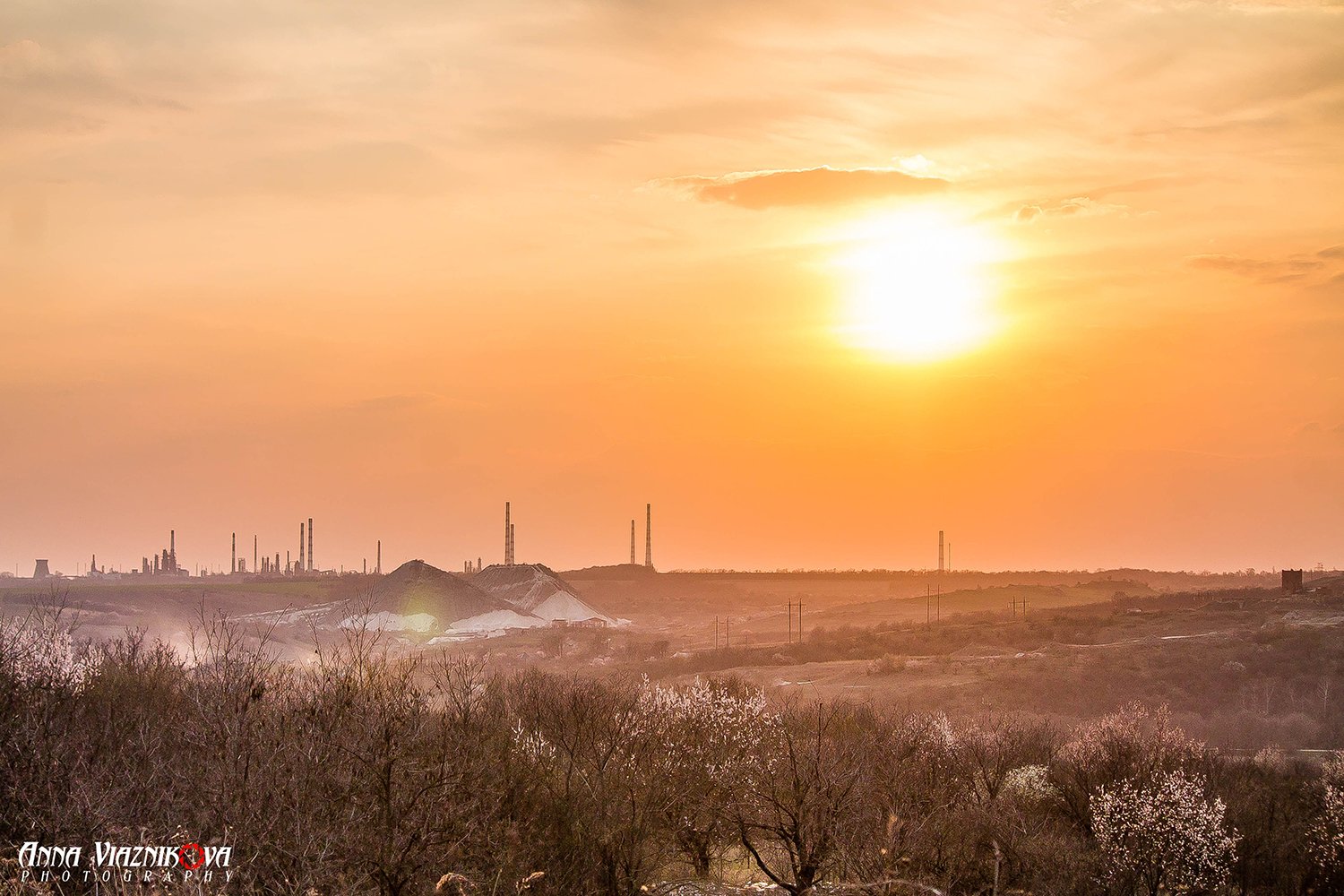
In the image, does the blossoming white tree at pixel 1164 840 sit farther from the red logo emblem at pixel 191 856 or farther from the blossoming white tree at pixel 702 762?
the red logo emblem at pixel 191 856

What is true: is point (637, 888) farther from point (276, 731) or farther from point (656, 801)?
point (276, 731)

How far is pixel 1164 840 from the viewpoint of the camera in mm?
43000

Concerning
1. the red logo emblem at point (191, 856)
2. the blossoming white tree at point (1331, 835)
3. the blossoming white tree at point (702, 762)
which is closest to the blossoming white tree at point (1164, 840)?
the blossoming white tree at point (1331, 835)

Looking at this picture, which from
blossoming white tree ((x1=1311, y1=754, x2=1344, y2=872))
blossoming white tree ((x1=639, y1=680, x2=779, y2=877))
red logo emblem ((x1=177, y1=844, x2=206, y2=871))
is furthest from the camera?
blossoming white tree ((x1=1311, y1=754, x2=1344, y2=872))

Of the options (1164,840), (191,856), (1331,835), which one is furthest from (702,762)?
(191,856)

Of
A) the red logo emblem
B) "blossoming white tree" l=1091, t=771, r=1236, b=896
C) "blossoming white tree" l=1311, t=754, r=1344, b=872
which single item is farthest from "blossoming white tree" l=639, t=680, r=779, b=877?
"blossoming white tree" l=1311, t=754, r=1344, b=872

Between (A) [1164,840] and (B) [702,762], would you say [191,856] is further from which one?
(A) [1164,840]

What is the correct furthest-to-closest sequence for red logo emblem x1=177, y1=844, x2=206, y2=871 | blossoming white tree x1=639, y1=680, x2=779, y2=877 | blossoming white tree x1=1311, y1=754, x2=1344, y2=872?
1. blossoming white tree x1=1311, y1=754, x2=1344, y2=872
2. blossoming white tree x1=639, y1=680, x2=779, y2=877
3. red logo emblem x1=177, y1=844, x2=206, y2=871

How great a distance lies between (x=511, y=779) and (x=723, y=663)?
114m

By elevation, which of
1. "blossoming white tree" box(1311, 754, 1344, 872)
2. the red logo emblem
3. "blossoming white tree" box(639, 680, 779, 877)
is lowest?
"blossoming white tree" box(1311, 754, 1344, 872)

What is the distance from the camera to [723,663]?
478ft

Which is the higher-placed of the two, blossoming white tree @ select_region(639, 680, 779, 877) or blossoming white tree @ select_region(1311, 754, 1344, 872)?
blossoming white tree @ select_region(639, 680, 779, 877)

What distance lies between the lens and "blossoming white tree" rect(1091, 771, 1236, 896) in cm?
4241

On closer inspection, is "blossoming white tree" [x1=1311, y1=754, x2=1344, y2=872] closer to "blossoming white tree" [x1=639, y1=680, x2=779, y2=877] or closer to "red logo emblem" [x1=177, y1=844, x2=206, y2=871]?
"blossoming white tree" [x1=639, y1=680, x2=779, y2=877]
